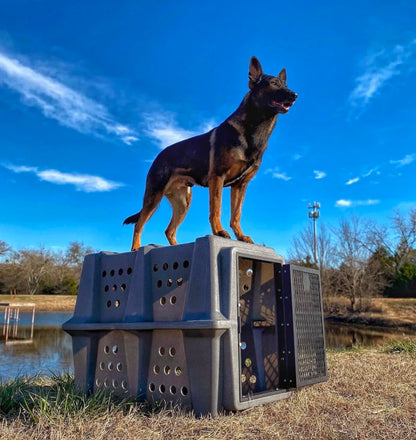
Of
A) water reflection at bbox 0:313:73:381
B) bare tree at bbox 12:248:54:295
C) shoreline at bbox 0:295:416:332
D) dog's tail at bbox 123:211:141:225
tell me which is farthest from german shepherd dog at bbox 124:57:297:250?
bare tree at bbox 12:248:54:295

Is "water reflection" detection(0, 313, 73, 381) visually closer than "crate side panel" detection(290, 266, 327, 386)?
No

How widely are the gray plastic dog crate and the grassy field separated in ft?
0.54

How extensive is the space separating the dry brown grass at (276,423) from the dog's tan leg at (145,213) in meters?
1.73

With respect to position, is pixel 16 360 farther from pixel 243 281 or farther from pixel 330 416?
pixel 330 416

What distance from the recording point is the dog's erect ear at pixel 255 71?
367 cm

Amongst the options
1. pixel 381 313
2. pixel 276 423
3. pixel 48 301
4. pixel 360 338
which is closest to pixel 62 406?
pixel 276 423

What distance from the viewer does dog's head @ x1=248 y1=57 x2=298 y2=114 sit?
11.4 feet

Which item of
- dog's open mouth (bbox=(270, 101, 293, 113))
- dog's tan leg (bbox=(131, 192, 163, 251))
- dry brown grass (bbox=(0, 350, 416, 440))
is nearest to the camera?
dry brown grass (bbox=(0, 350, 416, 440))

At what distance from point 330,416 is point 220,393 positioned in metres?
0.77

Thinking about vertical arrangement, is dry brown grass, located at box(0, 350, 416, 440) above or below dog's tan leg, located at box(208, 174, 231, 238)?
below

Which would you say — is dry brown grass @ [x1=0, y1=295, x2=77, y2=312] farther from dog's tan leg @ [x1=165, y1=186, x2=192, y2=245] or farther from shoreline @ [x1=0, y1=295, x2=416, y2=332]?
dog's tan leg @ [x1=165, y1=186, x2=192, y2=245]

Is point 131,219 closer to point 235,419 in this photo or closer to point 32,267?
point 235,419

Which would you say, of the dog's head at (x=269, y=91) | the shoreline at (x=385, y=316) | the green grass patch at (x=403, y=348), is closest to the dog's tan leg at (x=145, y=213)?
the dog's head at (x=269, y=91)

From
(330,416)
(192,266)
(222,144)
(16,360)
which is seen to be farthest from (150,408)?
(16,360)
